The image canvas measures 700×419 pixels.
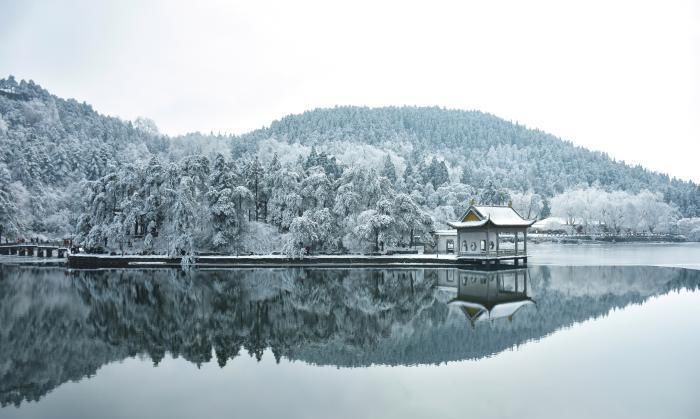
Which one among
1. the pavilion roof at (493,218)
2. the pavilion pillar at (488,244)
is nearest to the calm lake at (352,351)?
the pavilion pillar at (488,244)

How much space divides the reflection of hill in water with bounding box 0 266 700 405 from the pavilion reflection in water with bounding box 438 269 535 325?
617 mm

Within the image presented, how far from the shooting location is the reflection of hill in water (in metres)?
17.0

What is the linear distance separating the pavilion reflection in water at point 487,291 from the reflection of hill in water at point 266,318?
62 cm

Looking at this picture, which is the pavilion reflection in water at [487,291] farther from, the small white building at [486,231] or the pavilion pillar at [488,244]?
the small white building at [486,231]

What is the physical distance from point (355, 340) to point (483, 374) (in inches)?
217

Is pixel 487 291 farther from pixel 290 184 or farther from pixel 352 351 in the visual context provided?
pixel 290 184

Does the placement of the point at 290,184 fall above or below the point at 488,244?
above

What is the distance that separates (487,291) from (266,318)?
14.0m

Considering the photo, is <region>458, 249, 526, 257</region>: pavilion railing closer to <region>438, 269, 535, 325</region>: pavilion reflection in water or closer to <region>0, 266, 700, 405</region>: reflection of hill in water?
<region>438, 269, 535, 325</region>: pavilion reflection in water

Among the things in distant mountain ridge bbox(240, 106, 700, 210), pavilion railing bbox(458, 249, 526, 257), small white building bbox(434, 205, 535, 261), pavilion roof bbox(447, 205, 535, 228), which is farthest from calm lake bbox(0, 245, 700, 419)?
distant mountain ridge bbox(240, 106, 700, 210)

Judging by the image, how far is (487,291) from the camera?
30.4 metres

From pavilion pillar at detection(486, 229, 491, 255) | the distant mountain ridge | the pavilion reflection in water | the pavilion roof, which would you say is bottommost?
the pavilion reflection in water

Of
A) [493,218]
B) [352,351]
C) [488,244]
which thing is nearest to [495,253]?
[488,244]

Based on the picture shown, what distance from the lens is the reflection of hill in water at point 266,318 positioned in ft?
55.7
